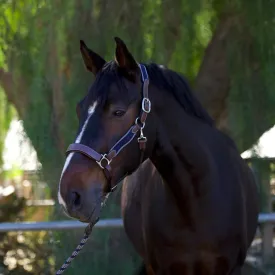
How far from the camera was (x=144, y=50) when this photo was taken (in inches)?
163

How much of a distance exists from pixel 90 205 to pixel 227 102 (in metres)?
2.30

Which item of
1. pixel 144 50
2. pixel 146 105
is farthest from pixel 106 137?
pixel 144 50

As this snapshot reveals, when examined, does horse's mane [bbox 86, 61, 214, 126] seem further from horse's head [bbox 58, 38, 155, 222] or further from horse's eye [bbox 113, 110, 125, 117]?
horse's eye [bbox 113, 110, 125, 117]

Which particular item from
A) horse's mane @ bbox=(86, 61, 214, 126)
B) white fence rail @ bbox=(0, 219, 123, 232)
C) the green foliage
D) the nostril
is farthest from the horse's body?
the green foliage

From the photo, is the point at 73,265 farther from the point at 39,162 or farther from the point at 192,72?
the point at 192,72

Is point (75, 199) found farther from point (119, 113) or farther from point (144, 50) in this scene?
point (144, 50)

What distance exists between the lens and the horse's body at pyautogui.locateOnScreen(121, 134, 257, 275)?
2.64 metres

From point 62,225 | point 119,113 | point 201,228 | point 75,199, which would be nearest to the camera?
point 75,199

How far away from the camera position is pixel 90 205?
84.2 inches

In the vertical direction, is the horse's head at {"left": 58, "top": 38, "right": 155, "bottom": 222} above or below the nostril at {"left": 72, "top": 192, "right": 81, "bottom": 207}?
above

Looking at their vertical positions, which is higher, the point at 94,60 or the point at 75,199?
the point at 94,60

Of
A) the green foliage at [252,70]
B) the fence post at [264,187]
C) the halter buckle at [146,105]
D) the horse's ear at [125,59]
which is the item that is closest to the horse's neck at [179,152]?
the halter buckle at [146,105]

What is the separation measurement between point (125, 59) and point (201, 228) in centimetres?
89

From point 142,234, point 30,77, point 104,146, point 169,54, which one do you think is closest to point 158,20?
point 169,54
